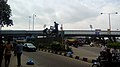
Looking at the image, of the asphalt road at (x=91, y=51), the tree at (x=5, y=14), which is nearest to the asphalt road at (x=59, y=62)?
the asphalt road at (x=91, y=51)

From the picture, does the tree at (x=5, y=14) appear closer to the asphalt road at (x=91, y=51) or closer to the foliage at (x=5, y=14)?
the foliage at (x=5, y=14)

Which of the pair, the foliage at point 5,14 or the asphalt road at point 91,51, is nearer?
the asphalt road at point 91,51

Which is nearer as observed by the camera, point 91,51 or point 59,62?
point 59,62

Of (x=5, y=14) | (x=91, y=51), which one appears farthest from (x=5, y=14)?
(x=91, y=51)

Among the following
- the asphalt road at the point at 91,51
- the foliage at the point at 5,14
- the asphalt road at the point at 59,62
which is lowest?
the asphalt road at the point at 91,51

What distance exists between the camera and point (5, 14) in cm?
5409

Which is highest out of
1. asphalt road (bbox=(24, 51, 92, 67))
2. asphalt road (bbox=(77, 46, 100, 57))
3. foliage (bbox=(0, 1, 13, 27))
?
foliage (bbox=(0, 1, 13, 27))

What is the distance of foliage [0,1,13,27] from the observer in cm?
5269

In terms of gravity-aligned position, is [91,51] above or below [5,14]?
below

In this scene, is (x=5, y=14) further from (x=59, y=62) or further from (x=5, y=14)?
(x=59, y=62)

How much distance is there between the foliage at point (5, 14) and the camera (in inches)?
2074

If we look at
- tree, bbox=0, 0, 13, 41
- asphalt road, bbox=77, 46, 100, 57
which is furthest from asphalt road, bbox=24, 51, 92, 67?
tree, bbox=0, 0, 13, 41

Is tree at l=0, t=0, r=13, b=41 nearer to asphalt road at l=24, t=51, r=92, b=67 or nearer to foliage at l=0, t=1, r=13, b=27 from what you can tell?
foliage at l=0, t=1, r=13, b=27

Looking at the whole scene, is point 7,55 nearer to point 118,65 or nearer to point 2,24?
point 118,65
